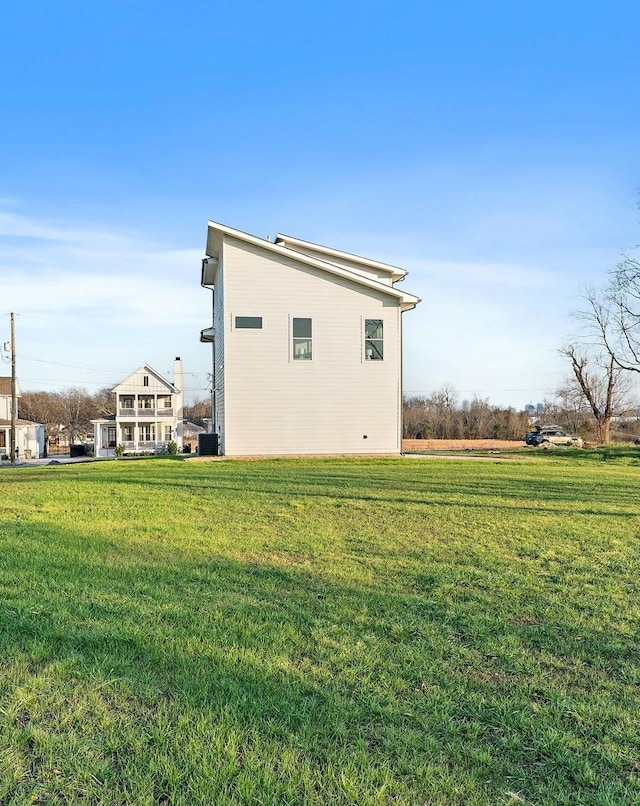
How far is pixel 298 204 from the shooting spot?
17.4 metres

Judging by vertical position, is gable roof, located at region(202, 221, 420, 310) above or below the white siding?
above

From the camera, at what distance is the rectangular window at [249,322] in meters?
16.2

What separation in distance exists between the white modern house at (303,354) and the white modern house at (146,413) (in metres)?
26.4

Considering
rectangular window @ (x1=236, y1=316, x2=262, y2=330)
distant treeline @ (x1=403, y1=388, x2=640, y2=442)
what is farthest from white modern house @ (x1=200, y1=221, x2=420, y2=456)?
distant treeline @ (x1=403, y1=388, x2=640, y2=442)

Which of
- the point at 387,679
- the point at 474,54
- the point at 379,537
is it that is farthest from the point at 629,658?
the point at 474,54

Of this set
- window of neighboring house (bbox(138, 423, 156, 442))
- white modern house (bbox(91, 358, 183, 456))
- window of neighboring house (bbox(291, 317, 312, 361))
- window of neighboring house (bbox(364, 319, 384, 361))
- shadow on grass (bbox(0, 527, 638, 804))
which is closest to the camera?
shadow on grass (bbox(0, 527, 638, 804))

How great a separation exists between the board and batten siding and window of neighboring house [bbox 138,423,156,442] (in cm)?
2923

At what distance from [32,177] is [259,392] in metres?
8.89

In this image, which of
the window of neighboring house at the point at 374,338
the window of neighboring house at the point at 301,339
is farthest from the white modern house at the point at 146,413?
the window of neighboring house at the point at 374,338

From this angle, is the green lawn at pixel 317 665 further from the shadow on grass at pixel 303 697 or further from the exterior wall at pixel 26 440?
the exterior wall at pixel 26 440

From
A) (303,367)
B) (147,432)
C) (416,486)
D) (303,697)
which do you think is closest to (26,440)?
(147,432)

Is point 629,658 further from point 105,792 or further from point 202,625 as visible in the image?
point 105,792

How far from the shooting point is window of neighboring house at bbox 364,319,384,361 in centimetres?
1684

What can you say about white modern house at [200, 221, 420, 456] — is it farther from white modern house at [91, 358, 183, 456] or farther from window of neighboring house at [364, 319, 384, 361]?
white modern house at [91, 358, 183, 456]
